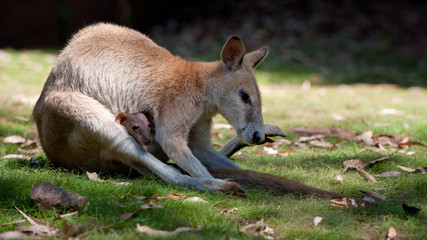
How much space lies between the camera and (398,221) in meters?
2.97

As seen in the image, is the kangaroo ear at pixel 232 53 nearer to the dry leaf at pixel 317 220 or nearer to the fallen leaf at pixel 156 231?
the dry leaf at pixel 317 220

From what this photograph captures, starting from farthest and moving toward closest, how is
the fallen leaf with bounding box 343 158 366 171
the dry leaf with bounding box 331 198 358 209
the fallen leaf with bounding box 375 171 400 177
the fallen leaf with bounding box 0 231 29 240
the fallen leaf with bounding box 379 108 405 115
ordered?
the fallen leaf with bounding box 379 108 405 115 → the fallen leaf with bounding box 343 158 366 171 → the fallen leaf with bounding box 375 171 400 177 → the dry leaf with bounding box 331 198 358 209 → the fallen leaf with bounding box 0 231 29 240

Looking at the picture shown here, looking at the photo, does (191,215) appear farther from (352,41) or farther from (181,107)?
(352,41)

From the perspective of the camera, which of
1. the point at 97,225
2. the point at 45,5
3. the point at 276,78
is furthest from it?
the point at 45,5

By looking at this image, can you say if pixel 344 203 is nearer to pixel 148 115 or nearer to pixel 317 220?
pixel 317 220

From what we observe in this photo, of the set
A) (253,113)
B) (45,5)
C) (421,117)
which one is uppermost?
(45,5)

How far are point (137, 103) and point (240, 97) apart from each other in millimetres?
778

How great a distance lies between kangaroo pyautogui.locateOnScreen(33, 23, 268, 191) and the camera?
359 cm

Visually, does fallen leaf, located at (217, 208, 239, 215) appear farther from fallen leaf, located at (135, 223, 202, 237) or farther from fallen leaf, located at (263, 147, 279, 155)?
fallen leaf, located at (263, 147, 279, 155)

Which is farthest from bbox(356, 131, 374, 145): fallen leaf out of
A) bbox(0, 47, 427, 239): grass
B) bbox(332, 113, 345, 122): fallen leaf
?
bbox(332, 113, 345, 122): fallen leaf

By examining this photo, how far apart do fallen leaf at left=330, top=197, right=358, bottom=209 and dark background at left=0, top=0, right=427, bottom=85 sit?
22.7ft

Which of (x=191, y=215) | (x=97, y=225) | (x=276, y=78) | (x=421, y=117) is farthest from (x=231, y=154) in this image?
(x=276, y=78)

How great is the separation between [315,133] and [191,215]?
2825 millimetres

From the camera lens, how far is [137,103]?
3877mm
